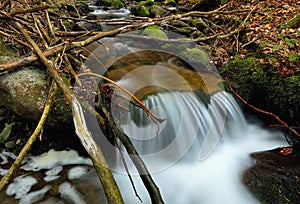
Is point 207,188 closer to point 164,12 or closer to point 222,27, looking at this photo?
point 222,27

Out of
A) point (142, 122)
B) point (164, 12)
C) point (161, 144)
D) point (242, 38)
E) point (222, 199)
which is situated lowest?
point (222, 199)

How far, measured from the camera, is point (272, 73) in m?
4.57

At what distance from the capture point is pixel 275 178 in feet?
11.2

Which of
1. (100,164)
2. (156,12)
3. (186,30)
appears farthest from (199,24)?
(100,164)

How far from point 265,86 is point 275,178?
72.5 inches

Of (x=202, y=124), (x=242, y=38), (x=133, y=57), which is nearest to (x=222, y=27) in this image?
(x=242, y=38)

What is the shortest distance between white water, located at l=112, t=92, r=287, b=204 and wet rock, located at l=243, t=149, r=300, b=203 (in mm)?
158

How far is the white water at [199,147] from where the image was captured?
3.61 meters

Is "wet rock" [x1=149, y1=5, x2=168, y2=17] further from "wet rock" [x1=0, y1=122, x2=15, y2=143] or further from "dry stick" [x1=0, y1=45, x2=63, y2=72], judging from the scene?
"wet rock" [x1=0, y1=122, x2=15, y2=143]

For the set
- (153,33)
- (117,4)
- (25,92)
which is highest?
(117,4)

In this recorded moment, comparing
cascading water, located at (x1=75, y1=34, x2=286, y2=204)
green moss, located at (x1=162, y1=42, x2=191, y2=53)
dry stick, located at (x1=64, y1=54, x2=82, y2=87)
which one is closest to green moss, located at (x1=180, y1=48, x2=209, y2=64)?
green moss, located at (x1=162, y1=42, x2=191, y2=53)

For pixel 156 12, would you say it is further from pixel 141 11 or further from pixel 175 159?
pixel 175 159

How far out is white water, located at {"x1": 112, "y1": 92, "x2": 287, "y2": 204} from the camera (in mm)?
3613

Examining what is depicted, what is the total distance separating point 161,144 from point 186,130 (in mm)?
542
